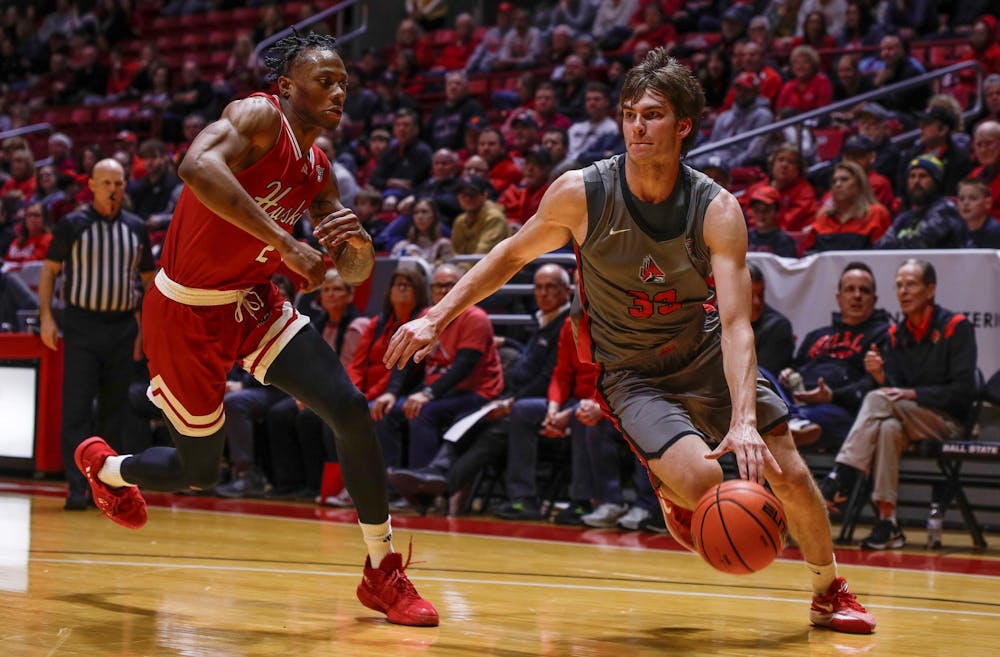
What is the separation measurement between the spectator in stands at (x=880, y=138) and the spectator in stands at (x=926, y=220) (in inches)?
47.0

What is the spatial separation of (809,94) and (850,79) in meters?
0.41

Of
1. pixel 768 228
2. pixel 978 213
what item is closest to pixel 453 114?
pixel 768 228

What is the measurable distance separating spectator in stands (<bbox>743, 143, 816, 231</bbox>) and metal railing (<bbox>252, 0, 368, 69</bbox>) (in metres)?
9.08

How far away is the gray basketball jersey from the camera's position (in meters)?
4.25

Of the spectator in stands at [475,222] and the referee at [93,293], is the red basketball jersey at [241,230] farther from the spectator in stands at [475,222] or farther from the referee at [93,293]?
the spectator in stands at [475,222]

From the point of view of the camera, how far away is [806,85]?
37.9ft

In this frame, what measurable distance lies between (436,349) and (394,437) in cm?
69

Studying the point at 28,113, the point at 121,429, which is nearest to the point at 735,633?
the point at 121,429

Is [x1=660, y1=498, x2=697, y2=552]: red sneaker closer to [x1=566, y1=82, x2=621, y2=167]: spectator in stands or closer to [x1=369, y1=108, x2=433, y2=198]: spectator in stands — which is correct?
[x1=566, y1=82, x2=621, y2=167]: spectator in stands

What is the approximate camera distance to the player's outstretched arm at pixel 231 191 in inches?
165

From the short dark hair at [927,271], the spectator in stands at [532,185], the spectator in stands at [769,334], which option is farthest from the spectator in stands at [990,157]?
the spectator in stands at [532,185]

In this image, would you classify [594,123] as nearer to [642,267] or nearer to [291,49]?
[291,49]

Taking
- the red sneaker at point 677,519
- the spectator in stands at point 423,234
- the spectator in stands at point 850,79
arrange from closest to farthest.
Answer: the red sneaker at point 677,519, the spectator in stands at point 423,234, the spectator in stands at point 850,79

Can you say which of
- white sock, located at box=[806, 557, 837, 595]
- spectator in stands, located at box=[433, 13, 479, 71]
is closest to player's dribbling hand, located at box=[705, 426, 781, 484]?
white sock, located at box=[806, 557, 837, 595]
